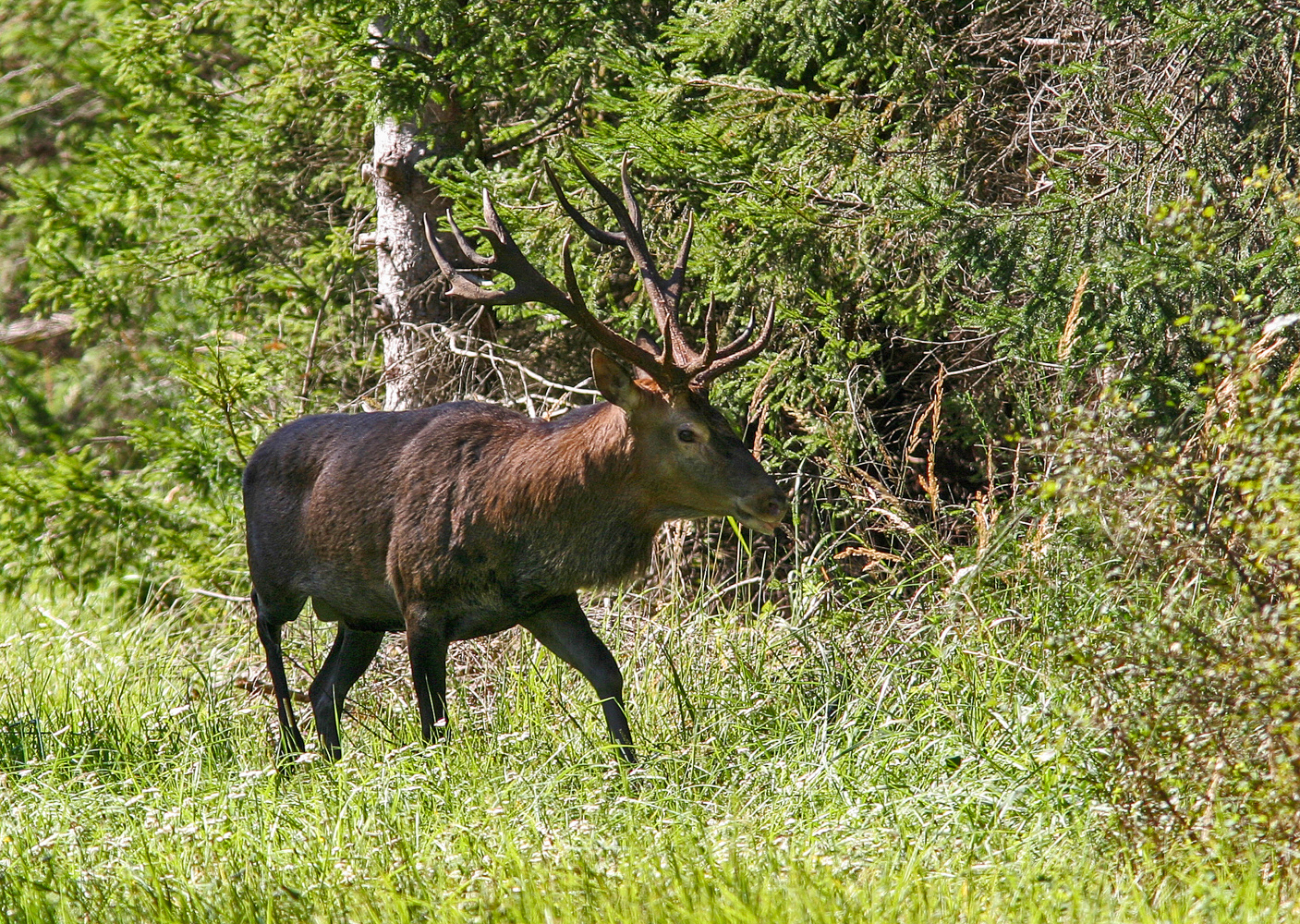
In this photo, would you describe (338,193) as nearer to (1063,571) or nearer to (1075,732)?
(1063,571)

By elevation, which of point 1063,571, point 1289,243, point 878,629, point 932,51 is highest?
point 932,51

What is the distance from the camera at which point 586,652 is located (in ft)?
18.0

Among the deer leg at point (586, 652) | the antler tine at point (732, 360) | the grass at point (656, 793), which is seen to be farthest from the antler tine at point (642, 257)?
the grass at point (656, 793)

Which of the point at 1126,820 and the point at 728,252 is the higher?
the point at 728,252

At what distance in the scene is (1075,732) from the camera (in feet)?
14.0

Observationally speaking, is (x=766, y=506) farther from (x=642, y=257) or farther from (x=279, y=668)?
(x=279, y=668)

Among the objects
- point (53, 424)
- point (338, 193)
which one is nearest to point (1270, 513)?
point (338, 193)

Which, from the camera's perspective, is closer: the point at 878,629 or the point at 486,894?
the point at 486,894

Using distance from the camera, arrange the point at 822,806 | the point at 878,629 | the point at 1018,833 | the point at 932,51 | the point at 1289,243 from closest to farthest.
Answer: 1. the point at 1018,833
2. the point at 822,806
3. the point at 1289,243
4. the point at 878,629
5. the point at 932,51

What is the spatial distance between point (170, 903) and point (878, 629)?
11.6ft

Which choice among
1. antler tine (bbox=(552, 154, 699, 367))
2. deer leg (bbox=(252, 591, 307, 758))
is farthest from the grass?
antler tine (bbox=(552, 154, 699, 367))

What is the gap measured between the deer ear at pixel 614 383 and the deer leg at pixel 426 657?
1.15 meters

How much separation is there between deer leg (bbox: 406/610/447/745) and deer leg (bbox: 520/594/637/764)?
0.36 meters

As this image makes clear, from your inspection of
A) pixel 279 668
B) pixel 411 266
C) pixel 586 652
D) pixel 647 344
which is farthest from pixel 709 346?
pixel 411 266
